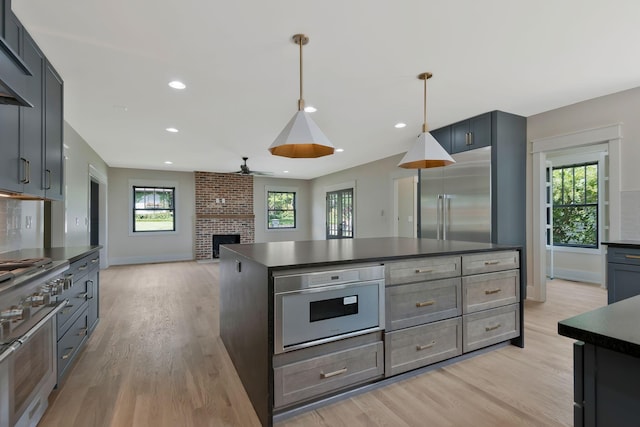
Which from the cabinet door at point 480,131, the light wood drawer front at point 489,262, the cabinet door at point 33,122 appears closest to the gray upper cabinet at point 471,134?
the cabinet door at point 480,131

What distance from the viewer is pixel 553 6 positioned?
78.0 inches

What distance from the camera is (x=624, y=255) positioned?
9.80 feet

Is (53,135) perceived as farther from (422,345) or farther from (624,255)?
(624,255)

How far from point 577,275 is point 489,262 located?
176 inches

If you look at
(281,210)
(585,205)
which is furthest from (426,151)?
(281,210)

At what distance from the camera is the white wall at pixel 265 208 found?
9.52 metres

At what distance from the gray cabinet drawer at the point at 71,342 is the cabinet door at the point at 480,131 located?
4.67 metres

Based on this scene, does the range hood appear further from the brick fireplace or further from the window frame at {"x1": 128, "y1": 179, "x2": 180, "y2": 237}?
the brick fireplace

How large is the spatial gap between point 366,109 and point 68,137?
4.04 m

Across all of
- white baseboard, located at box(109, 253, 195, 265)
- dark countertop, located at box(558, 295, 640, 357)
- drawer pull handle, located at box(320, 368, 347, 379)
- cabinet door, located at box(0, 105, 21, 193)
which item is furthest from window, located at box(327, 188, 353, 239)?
dark countertop, located at box(558, 295, 640, 357)

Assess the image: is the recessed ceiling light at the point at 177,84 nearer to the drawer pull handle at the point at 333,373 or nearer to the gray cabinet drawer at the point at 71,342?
the gray cabinet drawer at the point at 71,342

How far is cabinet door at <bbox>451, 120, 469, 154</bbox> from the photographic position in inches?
169

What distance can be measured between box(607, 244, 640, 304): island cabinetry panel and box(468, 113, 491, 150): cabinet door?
1752 mm

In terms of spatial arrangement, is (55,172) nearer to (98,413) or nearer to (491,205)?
(98,413)
